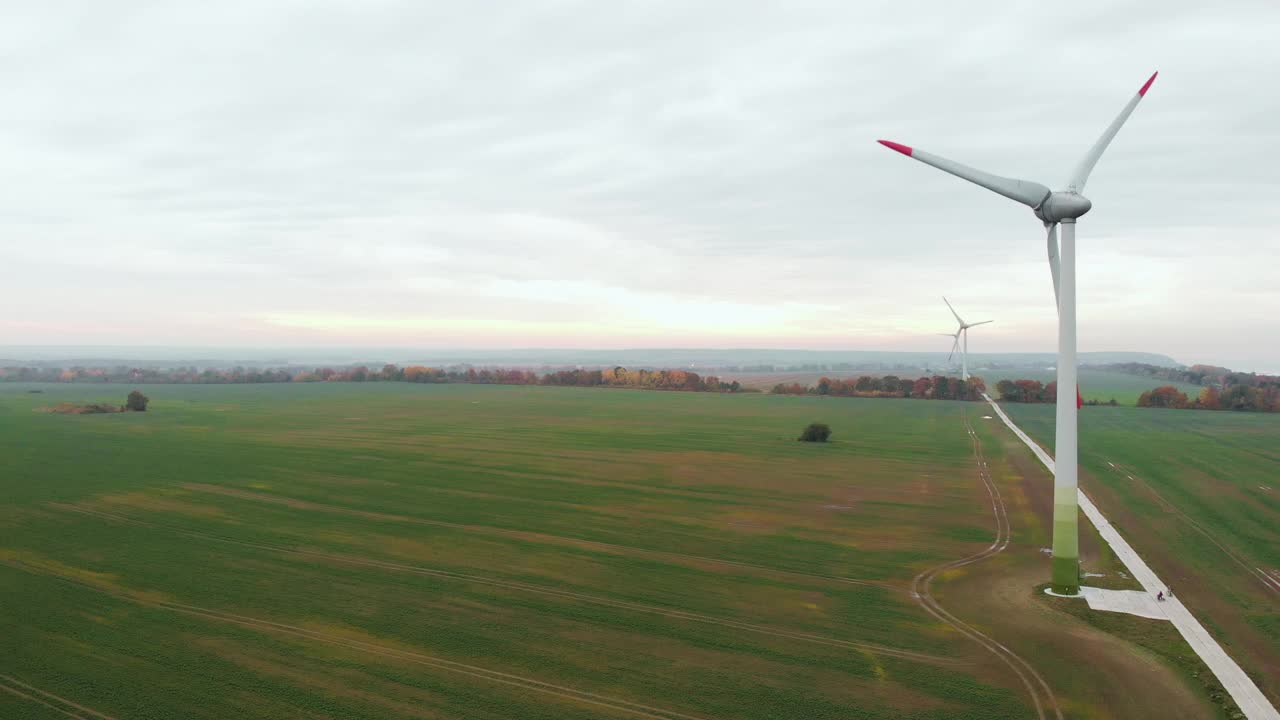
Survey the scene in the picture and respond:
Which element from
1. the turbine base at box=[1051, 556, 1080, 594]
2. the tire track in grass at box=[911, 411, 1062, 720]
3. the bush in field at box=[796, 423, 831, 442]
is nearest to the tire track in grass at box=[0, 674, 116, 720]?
the tire track in grass at box=[911, 411, 1062, 720]

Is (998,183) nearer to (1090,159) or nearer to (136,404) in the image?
(1090,159)

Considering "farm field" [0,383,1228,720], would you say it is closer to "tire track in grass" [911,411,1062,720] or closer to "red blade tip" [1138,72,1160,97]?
"tire track in grass" [911,411,1062,720]

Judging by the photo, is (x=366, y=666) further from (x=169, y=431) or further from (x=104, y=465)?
(x=169, y=431)

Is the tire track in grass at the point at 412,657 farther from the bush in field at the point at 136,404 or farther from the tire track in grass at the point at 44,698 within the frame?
the bush in field at the point at 136,404

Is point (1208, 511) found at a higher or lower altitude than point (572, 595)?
higher

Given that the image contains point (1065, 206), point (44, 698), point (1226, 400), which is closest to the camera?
point (44, 698)

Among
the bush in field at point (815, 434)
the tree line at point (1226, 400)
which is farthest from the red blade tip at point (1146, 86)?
the tree line at point (1226, 400)

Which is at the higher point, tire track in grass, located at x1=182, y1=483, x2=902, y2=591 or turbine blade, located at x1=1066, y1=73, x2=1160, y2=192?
turbine blade, located at x1=1066, y1=73, x2=1160, y2=192

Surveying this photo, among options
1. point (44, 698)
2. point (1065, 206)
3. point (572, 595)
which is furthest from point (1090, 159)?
point (44, 698)
